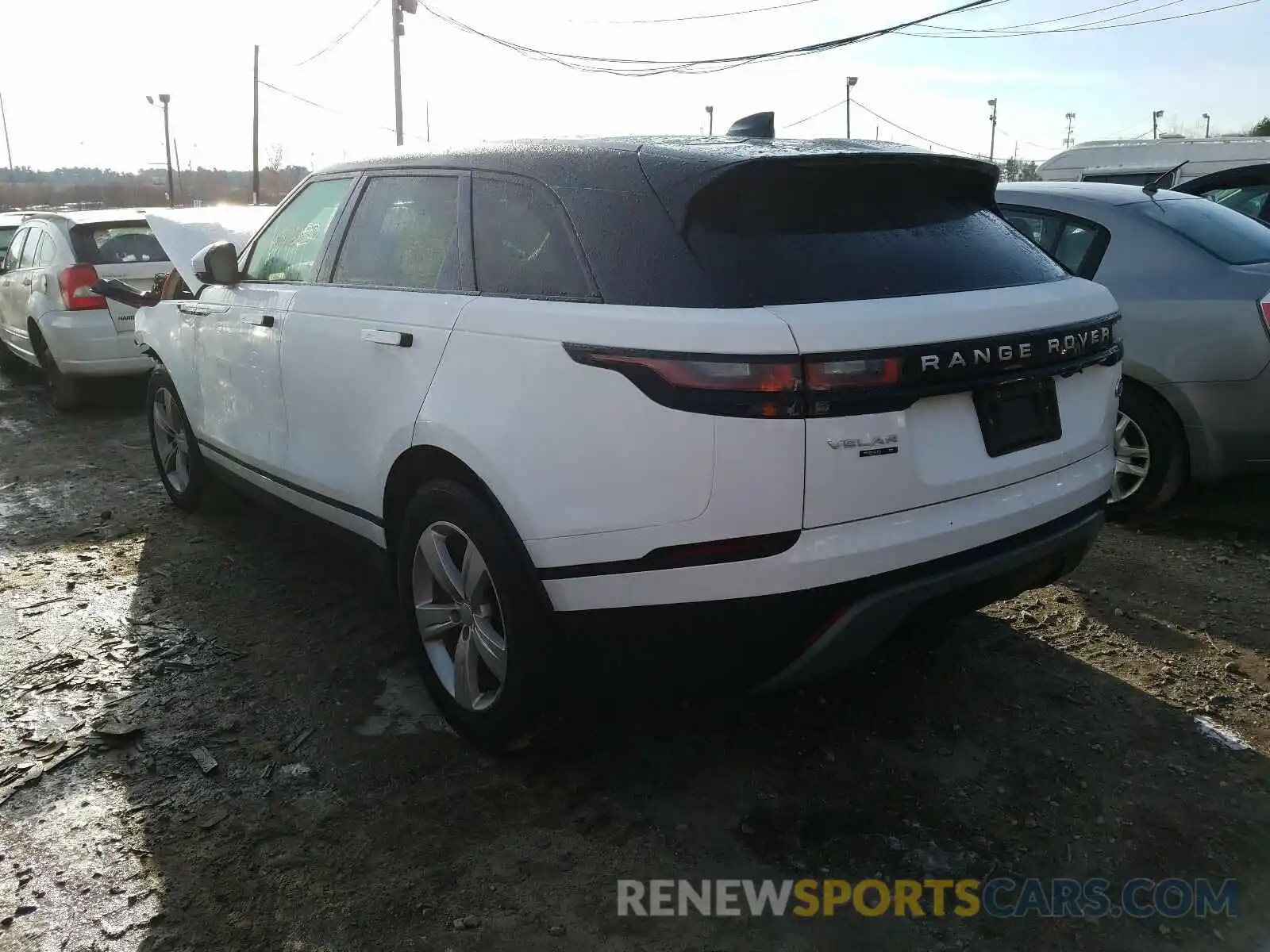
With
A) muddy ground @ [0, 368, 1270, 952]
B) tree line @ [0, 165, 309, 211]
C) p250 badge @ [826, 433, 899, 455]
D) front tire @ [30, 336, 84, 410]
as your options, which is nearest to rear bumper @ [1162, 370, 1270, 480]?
muddy ground @ [0, 368, 1270, 952]

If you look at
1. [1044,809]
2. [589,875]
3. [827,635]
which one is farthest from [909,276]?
[589,875]

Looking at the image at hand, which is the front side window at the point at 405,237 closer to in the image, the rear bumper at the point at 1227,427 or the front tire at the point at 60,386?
the rear bumper at the point at 1227,427

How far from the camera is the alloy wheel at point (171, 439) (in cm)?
525

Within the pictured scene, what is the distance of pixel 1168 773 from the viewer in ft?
9.55

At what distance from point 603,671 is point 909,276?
4.11 ft

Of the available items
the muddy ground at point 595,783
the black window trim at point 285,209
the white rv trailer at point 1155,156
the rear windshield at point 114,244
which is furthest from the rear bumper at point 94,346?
the white rv trailer at point 1155,156

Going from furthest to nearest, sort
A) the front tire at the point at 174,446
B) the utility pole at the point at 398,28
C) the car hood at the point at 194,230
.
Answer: the utility pole at the point at 398,28 < the front tire at the point at 174,446 < the car hood at the point at 194,230

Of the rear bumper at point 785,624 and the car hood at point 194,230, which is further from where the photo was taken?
the car hood at point 194,230

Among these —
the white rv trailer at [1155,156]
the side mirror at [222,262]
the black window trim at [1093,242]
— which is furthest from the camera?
the white rv trailer at [1155,156]

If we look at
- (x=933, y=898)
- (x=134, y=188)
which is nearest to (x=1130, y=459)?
(x=933, y=898)

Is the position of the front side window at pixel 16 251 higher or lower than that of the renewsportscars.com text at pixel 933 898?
higher

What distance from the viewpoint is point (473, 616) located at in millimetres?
2959

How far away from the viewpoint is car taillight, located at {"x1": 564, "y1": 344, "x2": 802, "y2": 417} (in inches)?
87.2

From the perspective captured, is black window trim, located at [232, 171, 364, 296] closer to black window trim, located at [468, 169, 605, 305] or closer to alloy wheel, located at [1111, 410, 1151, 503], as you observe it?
black window trim, located at [468, 169, 605, 305]
